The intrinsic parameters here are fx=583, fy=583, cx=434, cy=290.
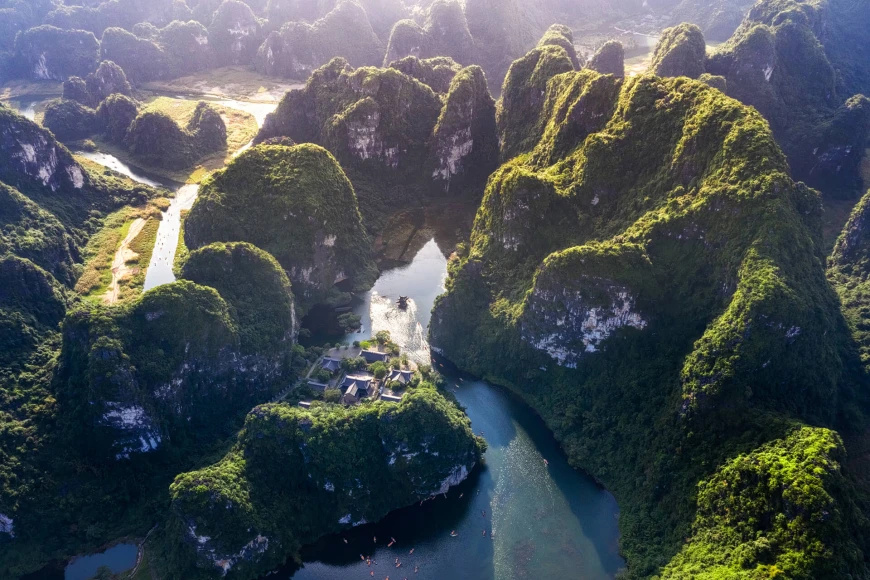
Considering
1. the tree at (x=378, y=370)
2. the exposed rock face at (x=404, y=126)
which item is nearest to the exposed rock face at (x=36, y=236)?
the exposed rock face at (x=404, y=126)

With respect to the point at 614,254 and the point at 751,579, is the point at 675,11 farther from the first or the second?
the point at 751,579

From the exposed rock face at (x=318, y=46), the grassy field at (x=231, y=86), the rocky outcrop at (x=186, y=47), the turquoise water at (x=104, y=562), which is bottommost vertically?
the turquoise water at (x=104, y=562)

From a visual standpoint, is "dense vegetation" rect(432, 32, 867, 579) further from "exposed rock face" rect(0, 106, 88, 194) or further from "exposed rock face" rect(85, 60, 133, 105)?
"exposed rock face" rect(85, 60, 133, 105)

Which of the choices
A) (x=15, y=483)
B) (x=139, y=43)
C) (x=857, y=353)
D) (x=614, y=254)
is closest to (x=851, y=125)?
(x=857, y=353)

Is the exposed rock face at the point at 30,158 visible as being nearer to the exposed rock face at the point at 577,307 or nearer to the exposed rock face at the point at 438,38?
the exposed rock face at the point at 577,307

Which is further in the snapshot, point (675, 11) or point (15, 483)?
point (675, 11)

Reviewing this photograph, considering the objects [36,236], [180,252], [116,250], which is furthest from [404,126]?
[36,236]
